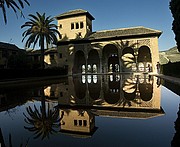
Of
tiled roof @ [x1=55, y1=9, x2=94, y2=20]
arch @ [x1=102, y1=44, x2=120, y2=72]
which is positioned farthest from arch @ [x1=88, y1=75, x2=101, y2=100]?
tiled roof @ [x1=55, y1=9, x2=94, y2=20]

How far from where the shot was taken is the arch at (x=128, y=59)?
122 ft

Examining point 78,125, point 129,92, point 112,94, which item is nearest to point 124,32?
point 129,92

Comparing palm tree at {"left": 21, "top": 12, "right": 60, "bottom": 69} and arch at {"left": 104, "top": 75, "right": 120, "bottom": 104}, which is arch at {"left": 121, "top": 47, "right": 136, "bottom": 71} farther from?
arch at {"left": 104, "top": 75, "right": 120, "bottom": 104}

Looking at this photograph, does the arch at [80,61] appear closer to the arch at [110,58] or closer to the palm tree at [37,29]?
the arch at [110,58]

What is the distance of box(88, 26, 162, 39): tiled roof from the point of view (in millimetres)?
33938

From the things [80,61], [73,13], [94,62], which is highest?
[73,13]

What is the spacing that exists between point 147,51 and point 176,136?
36.3 meters

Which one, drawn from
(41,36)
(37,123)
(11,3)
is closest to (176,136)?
(37,123)

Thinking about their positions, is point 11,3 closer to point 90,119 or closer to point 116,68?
point 90,119

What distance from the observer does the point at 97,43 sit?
37.3 m

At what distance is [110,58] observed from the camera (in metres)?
41.0

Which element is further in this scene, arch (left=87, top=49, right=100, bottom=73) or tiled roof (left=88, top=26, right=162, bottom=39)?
arch (left=87, top=49, right=100, bottom=73)

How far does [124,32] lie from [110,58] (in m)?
7.20

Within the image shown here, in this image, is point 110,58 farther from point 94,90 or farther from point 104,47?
point 94,90
